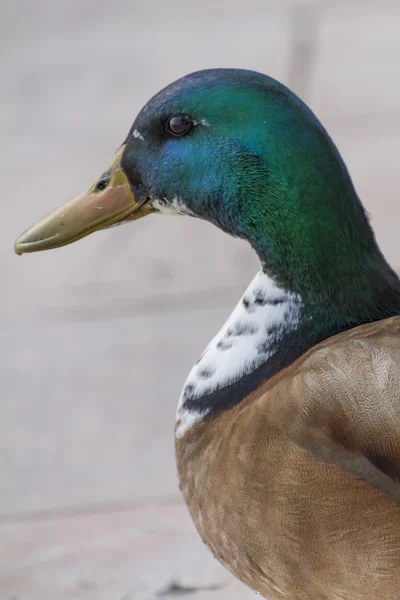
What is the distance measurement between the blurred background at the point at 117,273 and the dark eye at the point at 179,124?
1.15m

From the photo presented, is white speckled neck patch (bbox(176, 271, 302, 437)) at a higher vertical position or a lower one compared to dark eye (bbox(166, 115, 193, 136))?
lower

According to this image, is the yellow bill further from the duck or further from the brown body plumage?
the brown body plumage

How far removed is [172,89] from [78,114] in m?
3.00

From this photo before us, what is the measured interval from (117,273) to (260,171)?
203 centimetres

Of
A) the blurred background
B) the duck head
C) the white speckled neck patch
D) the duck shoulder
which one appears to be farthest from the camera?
the blurred background

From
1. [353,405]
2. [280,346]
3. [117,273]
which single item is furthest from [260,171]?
[117,273]

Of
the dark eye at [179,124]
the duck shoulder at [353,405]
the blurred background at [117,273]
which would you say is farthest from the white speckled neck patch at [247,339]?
the blurred background at [117,273]

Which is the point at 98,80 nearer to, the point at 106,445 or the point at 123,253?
the point at 123,253

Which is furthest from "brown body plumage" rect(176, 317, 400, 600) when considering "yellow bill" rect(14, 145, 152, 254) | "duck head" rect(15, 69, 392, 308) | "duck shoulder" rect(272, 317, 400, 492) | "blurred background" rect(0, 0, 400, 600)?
"blurred background" rect(0, 0, 400, 600)

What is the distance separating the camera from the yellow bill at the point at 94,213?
6.19ft

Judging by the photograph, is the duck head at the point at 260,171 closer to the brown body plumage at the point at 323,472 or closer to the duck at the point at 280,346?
the duck at the point at 280,346

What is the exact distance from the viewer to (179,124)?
1777 mm

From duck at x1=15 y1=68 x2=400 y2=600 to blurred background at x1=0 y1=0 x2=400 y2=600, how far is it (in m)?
0.78

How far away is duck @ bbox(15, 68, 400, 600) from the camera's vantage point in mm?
1569
